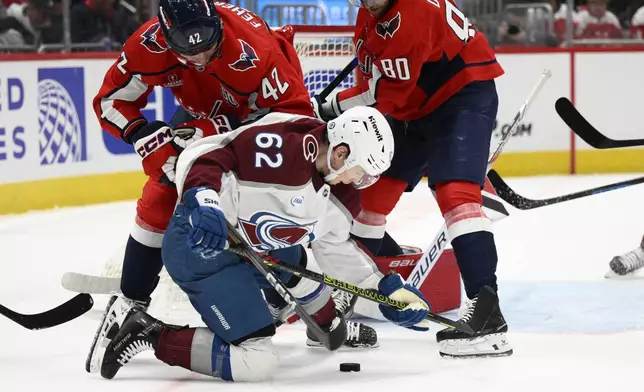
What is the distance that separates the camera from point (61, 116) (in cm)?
595

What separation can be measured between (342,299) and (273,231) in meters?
0.60

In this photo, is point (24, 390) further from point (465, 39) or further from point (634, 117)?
point (634, 117)

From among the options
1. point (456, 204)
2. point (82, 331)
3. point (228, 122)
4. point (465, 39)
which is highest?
point (465, 39)

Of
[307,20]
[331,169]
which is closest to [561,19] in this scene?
[307,20]

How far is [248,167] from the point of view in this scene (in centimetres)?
270

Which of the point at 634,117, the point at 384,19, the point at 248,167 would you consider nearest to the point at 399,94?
the point at 384,19

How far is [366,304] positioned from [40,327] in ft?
3.21

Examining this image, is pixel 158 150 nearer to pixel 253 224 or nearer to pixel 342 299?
pixel 253 224

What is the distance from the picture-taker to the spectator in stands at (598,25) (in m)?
7.32

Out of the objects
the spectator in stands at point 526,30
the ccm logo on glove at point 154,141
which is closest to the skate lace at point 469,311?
the ccm logo on glove at point 154,141

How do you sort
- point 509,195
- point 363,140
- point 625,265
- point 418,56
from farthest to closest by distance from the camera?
point 625,265 → point 509,195 → point 418,56 → point 363,140

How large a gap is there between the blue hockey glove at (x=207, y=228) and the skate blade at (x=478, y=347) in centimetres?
82

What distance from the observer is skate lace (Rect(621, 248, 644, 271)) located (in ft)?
13.7

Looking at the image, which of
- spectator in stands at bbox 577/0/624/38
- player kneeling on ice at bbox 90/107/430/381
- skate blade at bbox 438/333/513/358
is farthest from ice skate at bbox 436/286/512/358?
spectator in stands at bbox 577/0/624/38
